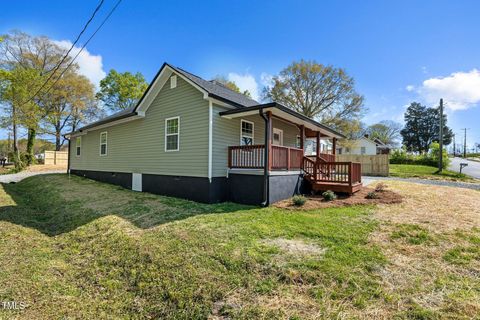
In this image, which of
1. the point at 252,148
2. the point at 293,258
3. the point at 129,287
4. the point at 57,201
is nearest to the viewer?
the point at 129,287

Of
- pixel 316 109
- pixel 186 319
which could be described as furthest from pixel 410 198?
pixel 316 109

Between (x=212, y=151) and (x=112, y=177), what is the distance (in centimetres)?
795

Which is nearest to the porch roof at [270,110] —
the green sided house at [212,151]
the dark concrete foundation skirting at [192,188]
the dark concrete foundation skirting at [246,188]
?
the green sided house at [212,151]

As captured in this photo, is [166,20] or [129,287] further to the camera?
[166,20]

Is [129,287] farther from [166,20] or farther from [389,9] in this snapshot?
[389,9]

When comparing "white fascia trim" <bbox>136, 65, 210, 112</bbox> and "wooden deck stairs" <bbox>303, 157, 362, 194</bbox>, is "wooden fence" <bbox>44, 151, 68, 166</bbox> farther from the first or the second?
"wooden deck stairs" <bbox>303, 157, 362, 194</bbox>

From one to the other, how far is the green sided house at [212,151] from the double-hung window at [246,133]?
0.13 feet

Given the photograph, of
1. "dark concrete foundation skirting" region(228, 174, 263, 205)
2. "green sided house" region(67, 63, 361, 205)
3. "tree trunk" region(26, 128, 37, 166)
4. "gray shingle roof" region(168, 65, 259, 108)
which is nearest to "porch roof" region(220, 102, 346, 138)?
"green sided house" region(67, 63, 361, 205)

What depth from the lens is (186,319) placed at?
291 centimetres

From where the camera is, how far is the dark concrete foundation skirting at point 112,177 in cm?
1214

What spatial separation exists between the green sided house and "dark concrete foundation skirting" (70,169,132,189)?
0.10 m

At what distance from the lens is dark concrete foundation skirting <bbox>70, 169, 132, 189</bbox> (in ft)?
39.8

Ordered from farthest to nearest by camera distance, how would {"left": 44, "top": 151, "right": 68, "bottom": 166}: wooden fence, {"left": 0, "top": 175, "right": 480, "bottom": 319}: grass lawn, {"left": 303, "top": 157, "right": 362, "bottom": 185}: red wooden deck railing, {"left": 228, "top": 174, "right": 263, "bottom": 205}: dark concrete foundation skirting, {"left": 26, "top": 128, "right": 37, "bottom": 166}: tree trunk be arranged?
{"left": 44, "top": 151, "right": 68, "bottom": 166}: wooden fence → {"left": 26, "top": 128, "right": 37, "bottom": 166}: tree trunk → {"left": 303, "top": 157, "right": 362, "bottom": 185}: red wooden deck railing → {"left": 228, "top": 174, "right": 263, "bottom": 205}: dark concrete foundation skirting → {"left": 0, "top": 175, "right": 480, "bottom": 319}: grass lawn

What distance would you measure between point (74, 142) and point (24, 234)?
47.0ft
